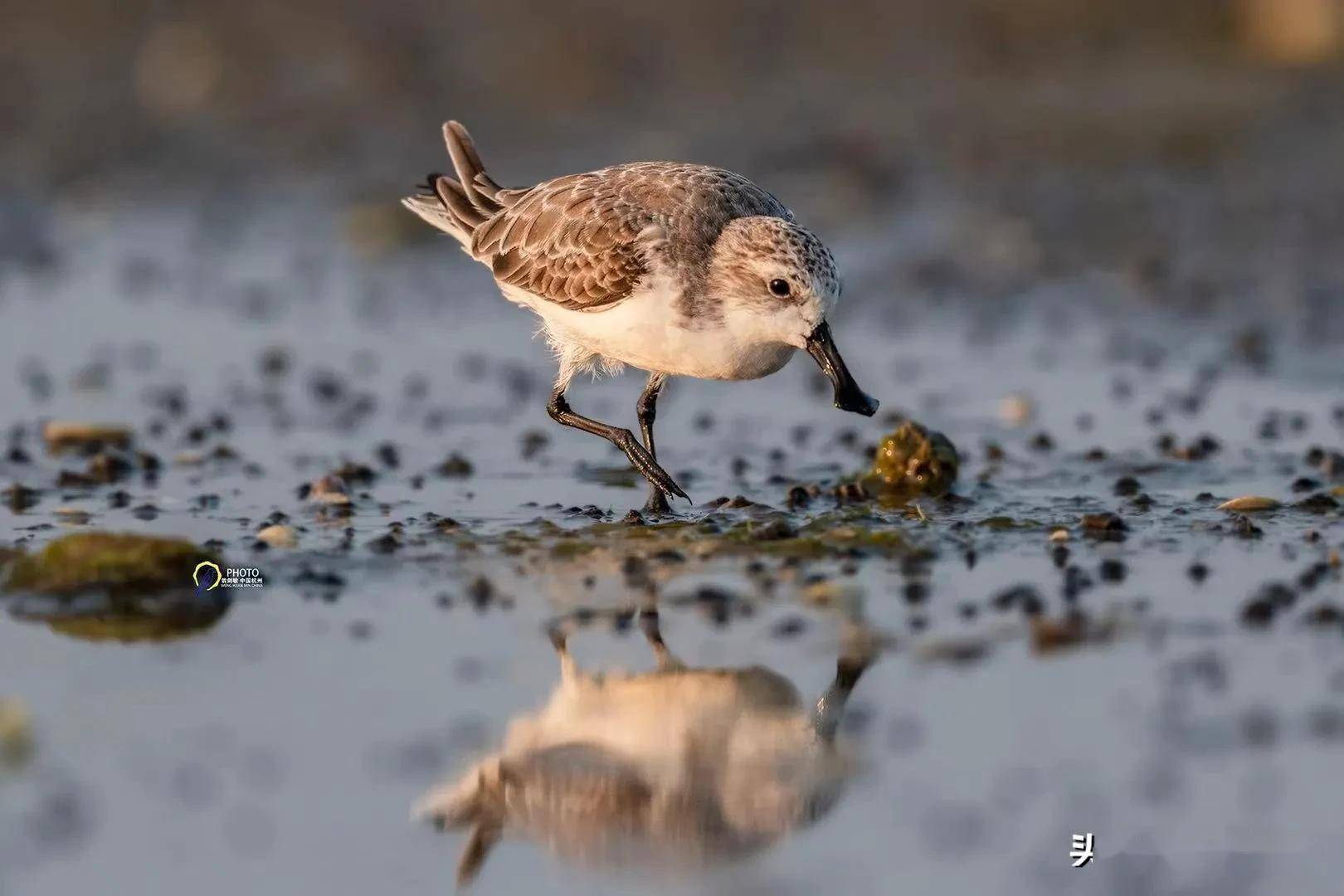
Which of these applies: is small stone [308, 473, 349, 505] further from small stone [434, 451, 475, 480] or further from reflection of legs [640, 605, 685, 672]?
reflection of legs [640, 605, 685, 672]

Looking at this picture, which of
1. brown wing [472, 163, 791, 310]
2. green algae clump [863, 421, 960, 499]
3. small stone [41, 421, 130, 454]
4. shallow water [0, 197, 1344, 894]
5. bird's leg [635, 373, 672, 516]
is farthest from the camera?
small stone [41, 421, 130, 454]

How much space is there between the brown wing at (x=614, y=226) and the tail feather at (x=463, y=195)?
0.54m

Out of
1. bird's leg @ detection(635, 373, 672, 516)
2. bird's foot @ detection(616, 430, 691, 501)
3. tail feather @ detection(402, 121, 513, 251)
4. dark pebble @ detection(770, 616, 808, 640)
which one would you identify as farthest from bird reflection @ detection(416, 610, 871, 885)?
tail feather @ detection(402, 121, 513, 251)

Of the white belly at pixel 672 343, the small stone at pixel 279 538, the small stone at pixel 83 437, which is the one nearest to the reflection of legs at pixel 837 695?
the white belly at pixel 672 343

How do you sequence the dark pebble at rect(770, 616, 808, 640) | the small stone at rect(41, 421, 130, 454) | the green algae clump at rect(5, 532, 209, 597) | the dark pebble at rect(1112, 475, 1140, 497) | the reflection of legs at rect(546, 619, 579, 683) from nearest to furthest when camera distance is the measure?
the reflection of legs at rect(546, 619, 579, 683)
the dark pebble at rect(770, 616, 808, 640)
the green algae clump at rect(5, 532, 209, 597)
the dark pebble at rect(1112, 475, 1140, 497)
the small stone at rect(41, 421, 130, 454)

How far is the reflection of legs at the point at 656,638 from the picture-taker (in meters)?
7.18

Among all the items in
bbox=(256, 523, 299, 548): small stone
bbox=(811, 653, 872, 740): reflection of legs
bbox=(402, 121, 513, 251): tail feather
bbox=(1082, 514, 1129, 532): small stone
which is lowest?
bbox=(811, 653, 872, 740): reflection of legs

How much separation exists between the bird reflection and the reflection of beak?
5.84 feet

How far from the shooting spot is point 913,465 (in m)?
9.65

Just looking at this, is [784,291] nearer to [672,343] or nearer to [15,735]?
[672,343]

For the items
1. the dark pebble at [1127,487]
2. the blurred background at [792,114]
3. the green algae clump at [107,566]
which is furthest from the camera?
the blurred background at [792,114]

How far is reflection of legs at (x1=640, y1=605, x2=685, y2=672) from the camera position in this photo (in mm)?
7176

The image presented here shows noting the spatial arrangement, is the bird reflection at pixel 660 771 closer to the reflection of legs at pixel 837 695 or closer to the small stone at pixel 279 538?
the reflection of legs at pixel 837 695

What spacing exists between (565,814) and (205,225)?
11496mm
